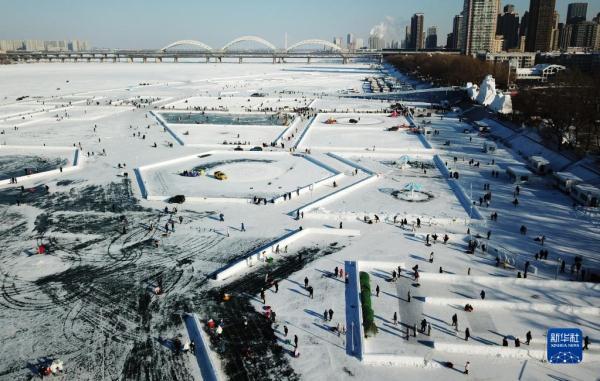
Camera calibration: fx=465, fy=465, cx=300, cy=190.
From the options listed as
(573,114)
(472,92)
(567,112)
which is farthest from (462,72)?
(573,114)

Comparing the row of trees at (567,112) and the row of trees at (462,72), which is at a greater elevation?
the row of trees at (462,72)

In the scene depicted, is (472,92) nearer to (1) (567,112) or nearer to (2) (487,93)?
(2) (487,93)

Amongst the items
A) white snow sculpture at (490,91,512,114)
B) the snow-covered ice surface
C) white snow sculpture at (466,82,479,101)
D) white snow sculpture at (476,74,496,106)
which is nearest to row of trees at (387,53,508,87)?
white snow sculpture at (466,82,479,101)

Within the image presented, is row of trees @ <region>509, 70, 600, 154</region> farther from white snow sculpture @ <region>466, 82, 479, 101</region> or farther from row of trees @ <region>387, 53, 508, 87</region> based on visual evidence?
row of trees @ <region>387, 53, 508, 87</region>

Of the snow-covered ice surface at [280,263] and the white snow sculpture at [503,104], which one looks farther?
the white snow sculpture at [503,104]

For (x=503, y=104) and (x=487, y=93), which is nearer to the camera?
(x=503, y=104)

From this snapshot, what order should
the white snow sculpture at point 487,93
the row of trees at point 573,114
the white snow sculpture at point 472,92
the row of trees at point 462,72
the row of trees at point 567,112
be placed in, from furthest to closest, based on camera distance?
the row of trees at point 462,72
the white snow sculpture at point 472,92
the white snow sculpture at point 487,93
the row of trees at point 567,112
the row of trees at point 573,114

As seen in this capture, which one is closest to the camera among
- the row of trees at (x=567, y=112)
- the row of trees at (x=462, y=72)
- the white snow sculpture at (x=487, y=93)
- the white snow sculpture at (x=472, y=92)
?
the row of trees at (x=567, y=112)

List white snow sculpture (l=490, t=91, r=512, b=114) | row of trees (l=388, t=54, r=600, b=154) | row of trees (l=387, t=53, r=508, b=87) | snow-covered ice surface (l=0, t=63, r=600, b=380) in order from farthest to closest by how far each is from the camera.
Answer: row of trees (l=387, t=53, r=508, b=87), white snow sculpture (l=490, t=91, r=512, b=114), row of trees (l=388, t=54, r=600, b=154), snow-covered ice surface (l=0, t=63, r=600, b=380)

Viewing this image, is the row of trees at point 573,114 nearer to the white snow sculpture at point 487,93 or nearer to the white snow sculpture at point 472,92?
the white snow sculpture at point 487,93

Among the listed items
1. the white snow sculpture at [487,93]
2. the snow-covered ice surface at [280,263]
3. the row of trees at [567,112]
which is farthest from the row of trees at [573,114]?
the white snow sculpture at [487,93]
